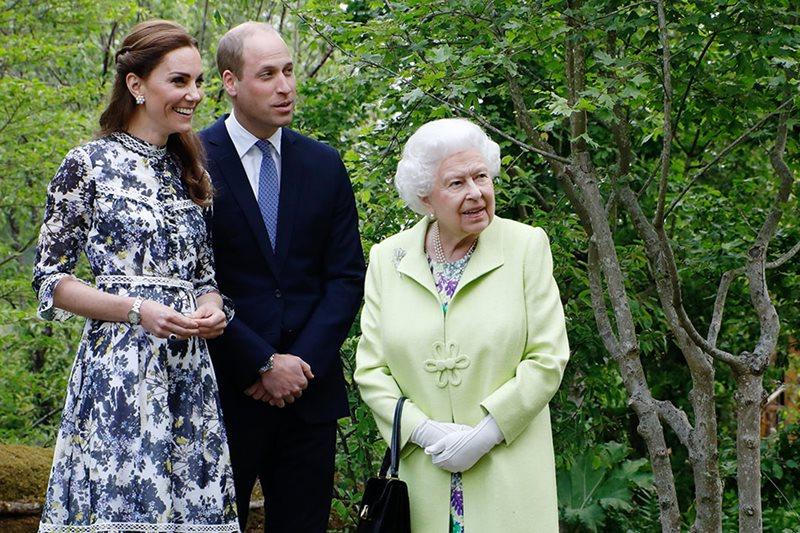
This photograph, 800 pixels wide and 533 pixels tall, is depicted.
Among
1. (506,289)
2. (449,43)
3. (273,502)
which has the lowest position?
(273,502)

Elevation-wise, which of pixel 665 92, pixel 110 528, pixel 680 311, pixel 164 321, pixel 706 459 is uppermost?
pixel 665 92

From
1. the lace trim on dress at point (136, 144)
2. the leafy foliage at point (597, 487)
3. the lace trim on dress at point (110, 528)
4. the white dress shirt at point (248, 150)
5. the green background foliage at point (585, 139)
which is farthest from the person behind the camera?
the leafy foliage at point (597, 487)

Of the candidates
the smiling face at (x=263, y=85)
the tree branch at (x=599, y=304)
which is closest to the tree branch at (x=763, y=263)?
the tree branch at (x=599, y=304)

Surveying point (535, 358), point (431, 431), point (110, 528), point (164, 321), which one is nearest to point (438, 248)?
point (535, 358)

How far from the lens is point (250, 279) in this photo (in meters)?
3.89

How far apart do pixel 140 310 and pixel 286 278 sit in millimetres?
649

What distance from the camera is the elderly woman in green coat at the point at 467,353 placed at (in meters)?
3.38

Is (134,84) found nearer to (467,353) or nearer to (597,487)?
(467,353)

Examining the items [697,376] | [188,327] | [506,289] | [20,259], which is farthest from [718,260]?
[20,259]

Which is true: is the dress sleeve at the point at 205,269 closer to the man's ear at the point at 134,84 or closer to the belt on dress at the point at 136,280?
the belt on dress at the point at 136,280

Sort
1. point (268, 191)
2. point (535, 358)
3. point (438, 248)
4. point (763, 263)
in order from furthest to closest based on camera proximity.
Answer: point (763, 263) → point (268, 191) → point (438, 248) → point (535, 358)

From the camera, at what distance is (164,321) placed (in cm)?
335

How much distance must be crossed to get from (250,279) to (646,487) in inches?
166

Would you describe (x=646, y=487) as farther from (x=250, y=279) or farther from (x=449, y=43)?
(x=250, y=279)
